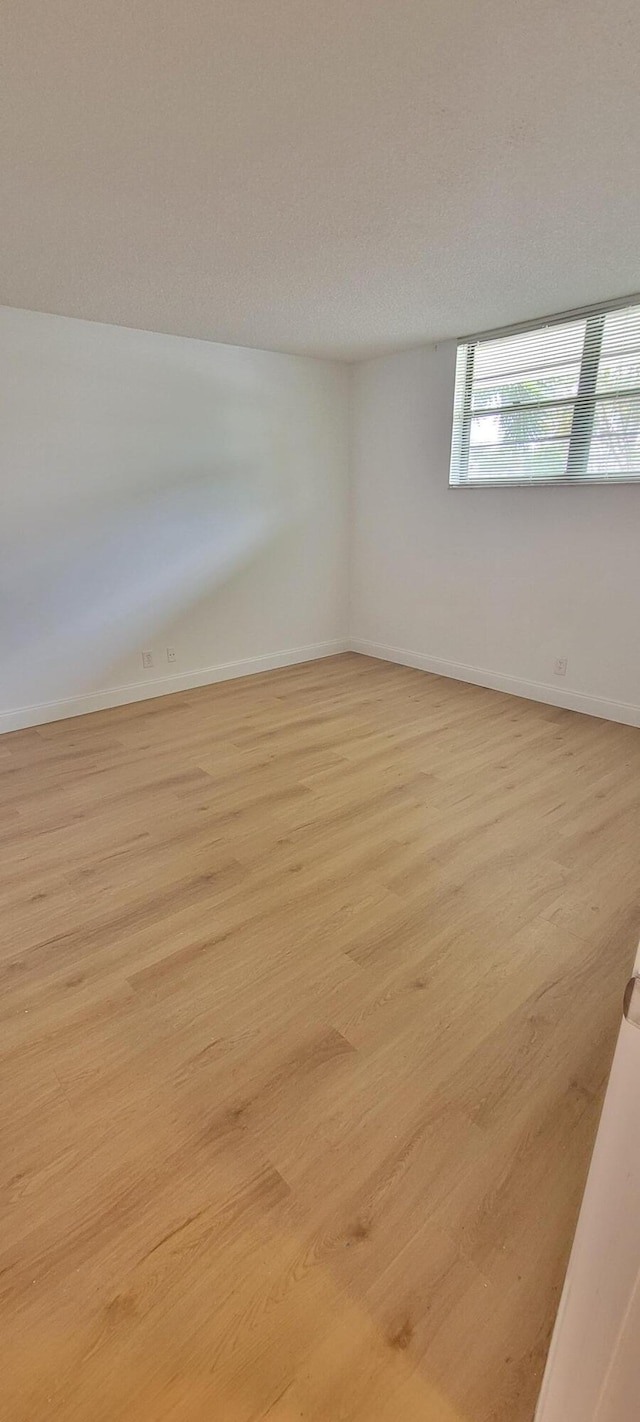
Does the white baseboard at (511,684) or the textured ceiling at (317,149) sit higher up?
the textured ceiling at (317,149)

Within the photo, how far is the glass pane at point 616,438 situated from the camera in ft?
Result: 11.0

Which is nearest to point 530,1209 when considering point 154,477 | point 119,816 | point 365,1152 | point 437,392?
point 365,1152

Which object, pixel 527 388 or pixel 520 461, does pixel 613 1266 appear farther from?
pixel 527 388

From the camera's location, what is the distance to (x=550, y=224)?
7.65 ft

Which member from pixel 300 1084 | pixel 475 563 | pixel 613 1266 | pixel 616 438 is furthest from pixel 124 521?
pixel 613 1266

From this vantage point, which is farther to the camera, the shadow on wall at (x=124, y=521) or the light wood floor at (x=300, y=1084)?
the shadow on wall at (x=124, y=521)

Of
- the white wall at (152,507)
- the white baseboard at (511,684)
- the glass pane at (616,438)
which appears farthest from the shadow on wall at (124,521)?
the glass pane at (616,438)

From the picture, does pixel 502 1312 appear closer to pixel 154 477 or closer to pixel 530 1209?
pixel 530 1209

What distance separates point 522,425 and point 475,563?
92cm

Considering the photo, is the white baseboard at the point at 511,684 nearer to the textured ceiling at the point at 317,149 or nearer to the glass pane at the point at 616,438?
the glass pane at the point at 616,438

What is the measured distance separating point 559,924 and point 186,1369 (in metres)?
1.48

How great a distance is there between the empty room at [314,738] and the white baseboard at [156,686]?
0.03m

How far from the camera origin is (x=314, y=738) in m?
3.53

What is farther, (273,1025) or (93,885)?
(93,885)
